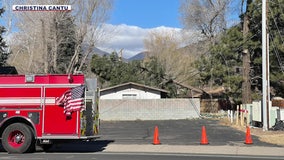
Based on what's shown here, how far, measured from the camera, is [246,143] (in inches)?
754

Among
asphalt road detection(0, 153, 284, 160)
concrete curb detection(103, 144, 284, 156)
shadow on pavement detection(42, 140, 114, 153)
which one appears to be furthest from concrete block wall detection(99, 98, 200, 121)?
asphalt road detection(0, 153, 284, 160)

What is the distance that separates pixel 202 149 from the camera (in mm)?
17203

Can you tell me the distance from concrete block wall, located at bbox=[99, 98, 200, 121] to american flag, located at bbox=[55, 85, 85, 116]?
28.0m

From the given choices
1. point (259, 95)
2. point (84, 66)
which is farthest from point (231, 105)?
point (84, 66)

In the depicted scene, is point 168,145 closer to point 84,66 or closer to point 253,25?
point 253,25

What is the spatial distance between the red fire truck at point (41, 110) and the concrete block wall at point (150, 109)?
27.9 metres

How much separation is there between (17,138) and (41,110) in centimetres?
128

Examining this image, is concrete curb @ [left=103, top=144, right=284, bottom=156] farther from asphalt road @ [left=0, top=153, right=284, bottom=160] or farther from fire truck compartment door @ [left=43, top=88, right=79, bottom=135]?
fire truck compartment door @ [left=43, top=88, right=79, bottom=135]

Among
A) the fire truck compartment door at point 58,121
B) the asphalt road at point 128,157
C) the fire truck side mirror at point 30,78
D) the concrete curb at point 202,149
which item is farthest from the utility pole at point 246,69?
the fire truck side mirror at point 30,78

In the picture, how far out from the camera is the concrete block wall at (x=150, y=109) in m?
44.0

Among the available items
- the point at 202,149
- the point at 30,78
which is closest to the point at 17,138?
the point at 30,78

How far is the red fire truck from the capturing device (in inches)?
623

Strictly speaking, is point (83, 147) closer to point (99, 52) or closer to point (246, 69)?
point (246, 69)

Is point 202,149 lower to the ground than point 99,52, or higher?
lower
